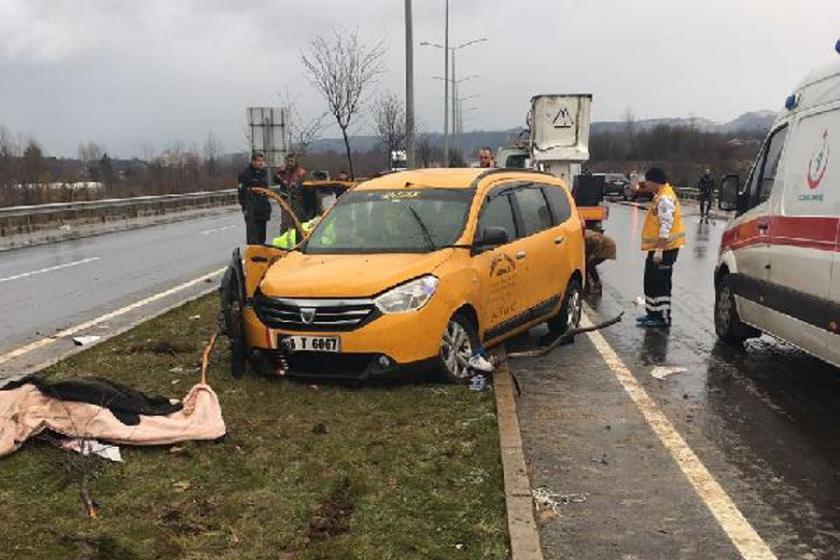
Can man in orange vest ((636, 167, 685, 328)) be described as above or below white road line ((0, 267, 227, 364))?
above

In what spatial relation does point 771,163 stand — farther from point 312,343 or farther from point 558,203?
point 312,343

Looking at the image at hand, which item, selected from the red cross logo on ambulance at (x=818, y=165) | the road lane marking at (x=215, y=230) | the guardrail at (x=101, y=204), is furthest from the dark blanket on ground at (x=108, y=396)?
the road lane marking at (x=215, y=230)

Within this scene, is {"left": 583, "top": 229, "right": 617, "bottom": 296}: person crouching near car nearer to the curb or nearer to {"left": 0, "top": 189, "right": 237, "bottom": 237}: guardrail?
the curb

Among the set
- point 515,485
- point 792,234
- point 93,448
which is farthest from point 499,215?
point 93,448

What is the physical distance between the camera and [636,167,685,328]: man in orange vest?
906 centimetres

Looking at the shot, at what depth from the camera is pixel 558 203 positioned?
9039 millimetres

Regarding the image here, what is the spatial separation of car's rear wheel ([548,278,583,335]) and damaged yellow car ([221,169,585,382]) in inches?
1.0

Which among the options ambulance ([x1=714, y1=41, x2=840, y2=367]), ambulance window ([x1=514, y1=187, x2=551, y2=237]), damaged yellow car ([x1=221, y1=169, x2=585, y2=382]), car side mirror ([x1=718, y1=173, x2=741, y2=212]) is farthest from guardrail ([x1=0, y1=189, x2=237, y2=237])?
ambulance ([x1=714, y1=41, x2=840, y2=367])

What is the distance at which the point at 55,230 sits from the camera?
25.3m

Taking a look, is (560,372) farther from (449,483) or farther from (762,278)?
(449,483)

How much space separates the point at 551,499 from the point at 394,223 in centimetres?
351

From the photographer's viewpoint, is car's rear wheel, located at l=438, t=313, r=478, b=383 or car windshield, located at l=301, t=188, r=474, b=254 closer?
car's rear wheel, located at l=438, t=313, r=478, b=383

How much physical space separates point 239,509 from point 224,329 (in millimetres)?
2809

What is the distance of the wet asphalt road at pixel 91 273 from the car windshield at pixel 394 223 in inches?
144
